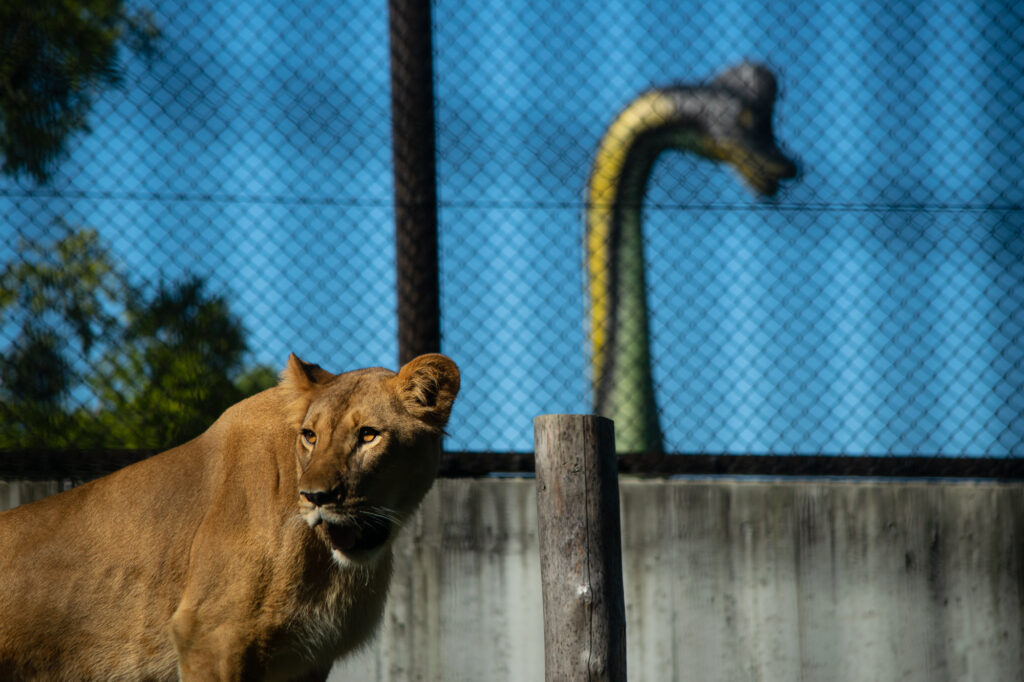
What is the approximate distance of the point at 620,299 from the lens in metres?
5.37

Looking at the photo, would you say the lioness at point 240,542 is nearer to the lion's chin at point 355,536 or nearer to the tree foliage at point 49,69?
the lion's chin at point 355,536

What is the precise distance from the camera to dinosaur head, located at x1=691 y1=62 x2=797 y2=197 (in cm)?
557

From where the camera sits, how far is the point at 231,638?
11.3 ft

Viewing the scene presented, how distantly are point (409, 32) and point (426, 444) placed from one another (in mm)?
2634

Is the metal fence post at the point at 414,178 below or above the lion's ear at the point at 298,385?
above

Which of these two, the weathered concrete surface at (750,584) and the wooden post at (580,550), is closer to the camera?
the wooden post at (580,550)

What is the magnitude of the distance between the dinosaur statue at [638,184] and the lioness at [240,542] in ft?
6.20

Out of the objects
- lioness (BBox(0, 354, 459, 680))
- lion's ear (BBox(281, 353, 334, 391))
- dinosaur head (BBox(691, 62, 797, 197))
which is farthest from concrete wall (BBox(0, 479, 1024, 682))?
dinosaur head (BBox(691, 62, 797, 197))

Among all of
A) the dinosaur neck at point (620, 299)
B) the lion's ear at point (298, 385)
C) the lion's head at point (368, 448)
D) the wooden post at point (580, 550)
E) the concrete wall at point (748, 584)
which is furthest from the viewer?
the dinosaur neck at point (620, 299)

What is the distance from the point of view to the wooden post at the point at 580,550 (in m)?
3.04

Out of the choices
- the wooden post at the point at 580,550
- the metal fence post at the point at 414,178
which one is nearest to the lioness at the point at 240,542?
the wooden post at the point at 580,550

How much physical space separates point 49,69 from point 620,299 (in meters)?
3.68

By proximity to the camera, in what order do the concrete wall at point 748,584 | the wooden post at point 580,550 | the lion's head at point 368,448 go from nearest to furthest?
the wooden post at point 580,550 < the lion's head at point 368,448 < the concrete wall at point 748,584

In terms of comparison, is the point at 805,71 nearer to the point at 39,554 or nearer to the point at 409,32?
the point at 409,32
